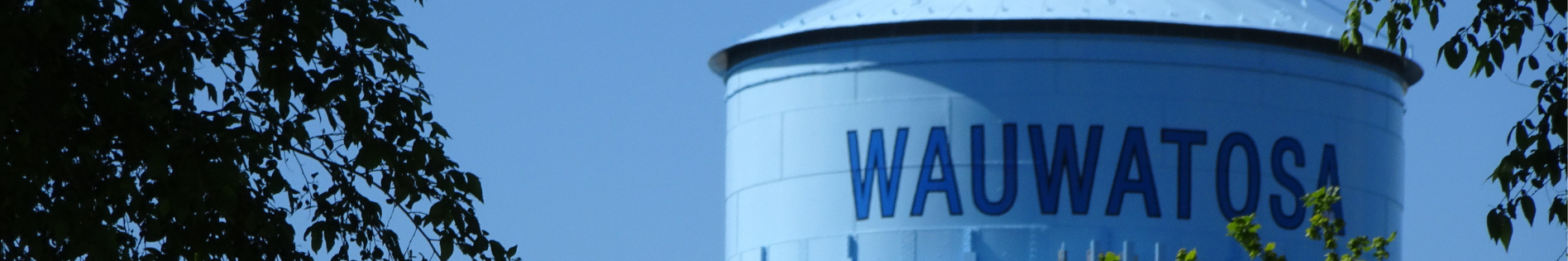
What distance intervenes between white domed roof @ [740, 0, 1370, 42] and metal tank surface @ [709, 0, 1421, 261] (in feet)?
0.11

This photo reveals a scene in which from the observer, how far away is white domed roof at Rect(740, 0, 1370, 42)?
19.8 m

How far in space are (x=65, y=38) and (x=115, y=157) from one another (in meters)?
0.37

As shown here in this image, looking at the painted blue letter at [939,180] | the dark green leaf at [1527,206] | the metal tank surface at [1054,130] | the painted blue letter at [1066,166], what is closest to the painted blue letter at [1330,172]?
the metal tank surface at [1054,130]

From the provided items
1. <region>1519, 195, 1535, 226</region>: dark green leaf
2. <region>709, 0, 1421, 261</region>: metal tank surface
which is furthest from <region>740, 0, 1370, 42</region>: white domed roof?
<region>1519, 195, 1535, 226</region>: dark green leaf

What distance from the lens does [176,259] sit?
6.57 m

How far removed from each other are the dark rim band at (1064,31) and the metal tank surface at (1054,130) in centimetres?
1

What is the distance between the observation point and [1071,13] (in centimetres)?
1983

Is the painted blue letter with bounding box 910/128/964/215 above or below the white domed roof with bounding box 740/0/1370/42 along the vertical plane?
→ below

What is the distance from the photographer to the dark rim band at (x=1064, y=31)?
19641 mm

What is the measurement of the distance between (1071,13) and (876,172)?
2.04m

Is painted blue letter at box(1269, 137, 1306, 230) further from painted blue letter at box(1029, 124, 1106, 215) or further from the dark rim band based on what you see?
painted blue letter at box(1029, 124, 1106, 215)

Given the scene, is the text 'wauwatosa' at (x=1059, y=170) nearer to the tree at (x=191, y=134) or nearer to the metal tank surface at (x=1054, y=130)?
the metal tank surface at (x=1054, y=130)

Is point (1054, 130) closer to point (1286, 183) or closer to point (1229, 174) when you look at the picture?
point (1229, 174)

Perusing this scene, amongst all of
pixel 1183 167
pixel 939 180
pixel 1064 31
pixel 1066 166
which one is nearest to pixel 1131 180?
pixel 1183 167
